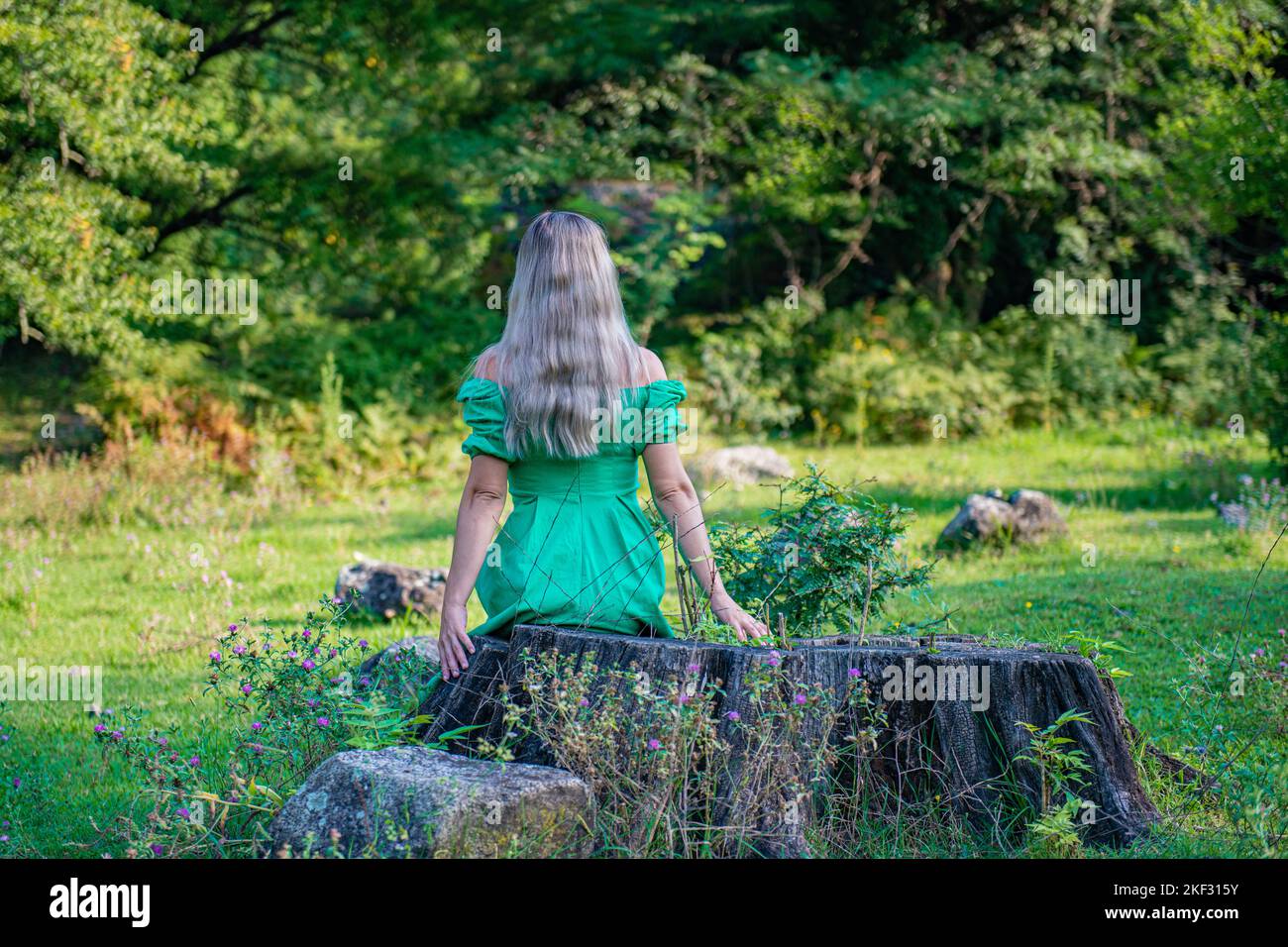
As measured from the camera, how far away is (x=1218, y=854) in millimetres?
3666

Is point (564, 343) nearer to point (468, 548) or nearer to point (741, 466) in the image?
point (468, 548)

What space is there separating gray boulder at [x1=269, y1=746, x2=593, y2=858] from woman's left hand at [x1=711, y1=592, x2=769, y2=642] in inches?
29.9

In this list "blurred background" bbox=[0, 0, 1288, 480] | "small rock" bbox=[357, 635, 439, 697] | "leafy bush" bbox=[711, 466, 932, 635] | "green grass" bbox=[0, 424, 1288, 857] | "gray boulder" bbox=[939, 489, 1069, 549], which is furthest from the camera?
"blurred background" bbox=[0, 0, 1288, 480]

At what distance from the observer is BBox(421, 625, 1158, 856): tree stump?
379 centimetres

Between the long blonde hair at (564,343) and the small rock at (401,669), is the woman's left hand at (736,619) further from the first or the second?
the small rock at (401,669)

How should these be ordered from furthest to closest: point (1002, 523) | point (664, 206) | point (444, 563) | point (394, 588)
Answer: point (664, 206), point (444, 563), point (1002, 523), point (394, 588)

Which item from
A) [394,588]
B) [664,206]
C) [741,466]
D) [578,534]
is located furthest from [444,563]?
[664,206]

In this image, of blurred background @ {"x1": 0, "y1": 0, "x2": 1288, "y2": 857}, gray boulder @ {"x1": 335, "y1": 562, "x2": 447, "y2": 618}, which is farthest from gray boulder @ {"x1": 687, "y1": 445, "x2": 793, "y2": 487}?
gray boulder @ {"x1": 335, "y1": 562, "x2": 447, "y2": 618}

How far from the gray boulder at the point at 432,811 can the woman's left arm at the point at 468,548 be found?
500mm

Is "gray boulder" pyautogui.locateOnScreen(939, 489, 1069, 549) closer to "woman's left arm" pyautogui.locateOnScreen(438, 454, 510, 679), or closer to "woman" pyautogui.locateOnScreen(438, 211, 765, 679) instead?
"woman" pyautogui.locateOnScreen(438, 211, 765, 679)

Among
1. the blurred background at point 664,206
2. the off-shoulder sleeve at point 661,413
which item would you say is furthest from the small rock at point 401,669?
the blurred background at point 664,206

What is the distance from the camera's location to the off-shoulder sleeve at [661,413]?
13.2ft

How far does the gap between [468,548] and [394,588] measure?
366cm

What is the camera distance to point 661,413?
4.02 metres
